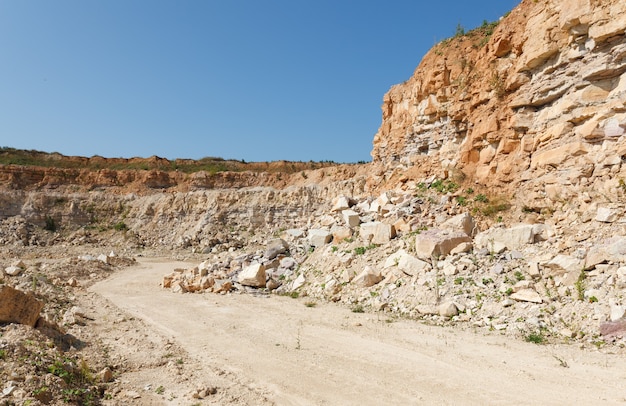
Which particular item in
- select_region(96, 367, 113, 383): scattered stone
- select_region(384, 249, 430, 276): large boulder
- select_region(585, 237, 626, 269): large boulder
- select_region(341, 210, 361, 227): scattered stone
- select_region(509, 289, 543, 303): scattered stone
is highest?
select_region(341, 210, 361, 227): scattered stone

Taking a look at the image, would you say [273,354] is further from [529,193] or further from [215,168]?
[215,168]

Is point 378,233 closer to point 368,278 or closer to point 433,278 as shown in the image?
point 368,278

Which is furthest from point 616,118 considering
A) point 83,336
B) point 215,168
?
point 215,168

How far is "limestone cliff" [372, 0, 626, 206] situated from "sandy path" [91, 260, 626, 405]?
562 centimetres

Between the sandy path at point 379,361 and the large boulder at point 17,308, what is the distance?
2.56 metres

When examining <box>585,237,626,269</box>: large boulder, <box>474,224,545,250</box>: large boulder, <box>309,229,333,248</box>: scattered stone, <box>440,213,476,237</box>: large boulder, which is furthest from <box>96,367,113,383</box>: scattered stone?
<box>309,229,333,248</box>: scattered stone

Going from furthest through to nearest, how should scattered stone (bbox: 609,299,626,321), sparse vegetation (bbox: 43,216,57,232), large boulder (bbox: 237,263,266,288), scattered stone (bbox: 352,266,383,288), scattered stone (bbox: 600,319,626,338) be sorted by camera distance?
1. sparse vegetation (bbox: 43,216,57,232)
2. large boulder (bbox: 237,263,266,288)
3. scattered stone (bbox: 352,266,383,288)
4. scattered stone (bbox: 609,299,626,321)
5. scattered stone (bbox: 600,319,626,338)

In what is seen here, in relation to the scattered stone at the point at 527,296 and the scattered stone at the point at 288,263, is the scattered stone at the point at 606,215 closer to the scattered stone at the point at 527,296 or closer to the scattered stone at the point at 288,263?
the scattered stone at the point at 527,296

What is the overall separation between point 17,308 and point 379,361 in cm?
618

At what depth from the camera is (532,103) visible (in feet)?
41.0

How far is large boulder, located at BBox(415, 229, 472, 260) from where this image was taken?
10625 mm

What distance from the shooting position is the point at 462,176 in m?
14.2

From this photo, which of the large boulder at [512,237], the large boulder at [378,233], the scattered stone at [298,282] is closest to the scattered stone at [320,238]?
the large boulder at [378,233]

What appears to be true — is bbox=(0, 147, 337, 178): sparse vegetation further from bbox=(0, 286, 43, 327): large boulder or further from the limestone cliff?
bbox=(0, 286, 43, 327): large boulder
